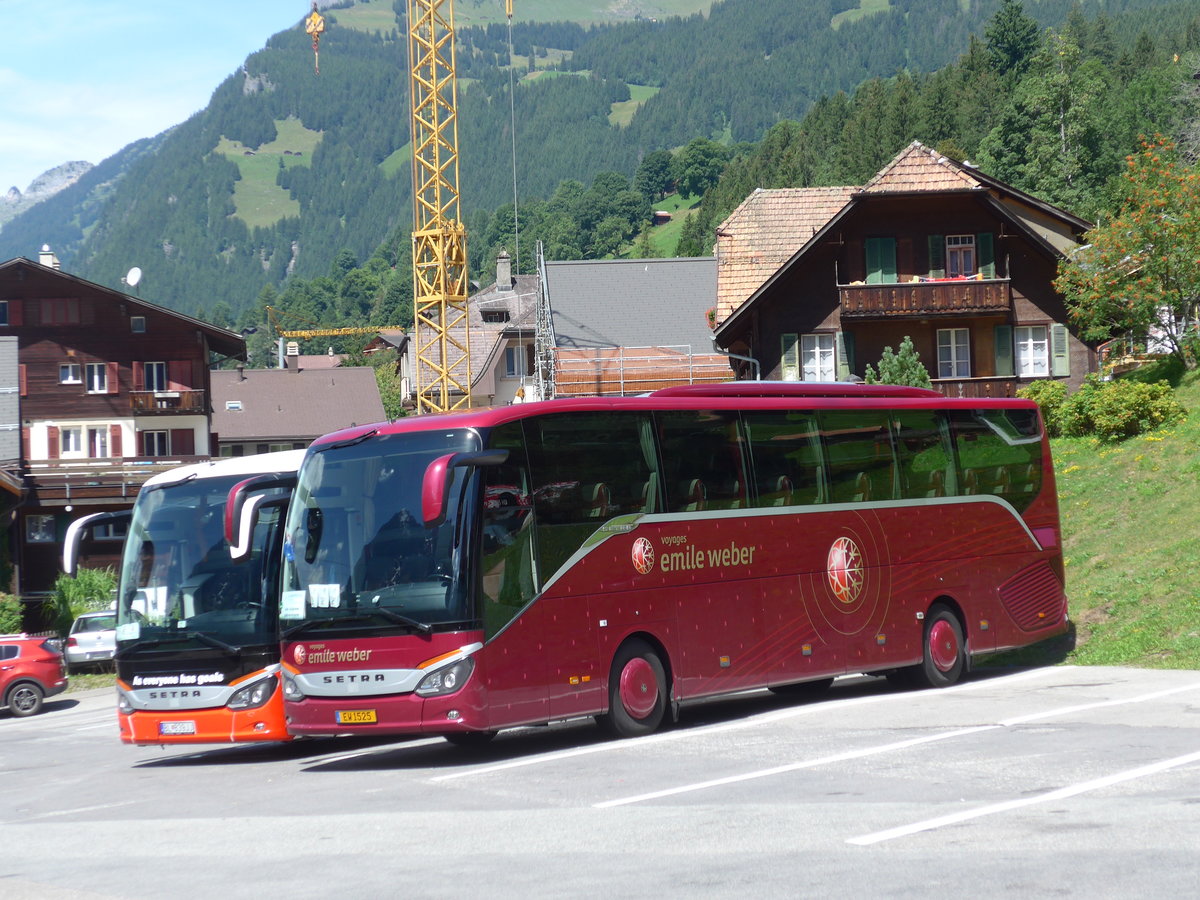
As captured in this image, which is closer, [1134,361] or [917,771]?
[917,771]

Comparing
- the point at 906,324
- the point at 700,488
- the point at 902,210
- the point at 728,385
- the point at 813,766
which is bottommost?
the point at 813,766

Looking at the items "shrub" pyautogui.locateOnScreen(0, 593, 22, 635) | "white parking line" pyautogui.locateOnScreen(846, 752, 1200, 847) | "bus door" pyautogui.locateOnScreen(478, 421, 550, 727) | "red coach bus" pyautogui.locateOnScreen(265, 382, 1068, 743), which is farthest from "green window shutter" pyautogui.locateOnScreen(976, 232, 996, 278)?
"white parking line" pyautogui.locateOnScreen(846, 752, 1200, 847)

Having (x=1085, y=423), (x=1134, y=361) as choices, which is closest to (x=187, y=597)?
(x=1085, y=423)

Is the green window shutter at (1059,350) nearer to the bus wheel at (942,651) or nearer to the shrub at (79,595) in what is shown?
the bus wheel at (942,651)

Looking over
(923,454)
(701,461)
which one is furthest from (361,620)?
(923,454)

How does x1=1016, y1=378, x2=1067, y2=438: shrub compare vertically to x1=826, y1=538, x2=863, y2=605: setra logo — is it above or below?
above

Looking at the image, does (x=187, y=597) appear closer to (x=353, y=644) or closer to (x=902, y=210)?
(x=353, y=644)

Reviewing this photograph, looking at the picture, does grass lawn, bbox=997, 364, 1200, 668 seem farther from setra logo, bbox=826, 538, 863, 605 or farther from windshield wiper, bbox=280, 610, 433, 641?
windshield wiper, bbox=280, 610, 433, 641

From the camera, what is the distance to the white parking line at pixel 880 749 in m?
11.2

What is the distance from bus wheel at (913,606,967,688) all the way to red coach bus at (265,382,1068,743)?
0.04 meters

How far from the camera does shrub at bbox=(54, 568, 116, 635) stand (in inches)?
1791

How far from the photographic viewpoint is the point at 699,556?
1616 cm

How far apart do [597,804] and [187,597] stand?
7117mm

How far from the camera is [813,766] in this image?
1227 cm
